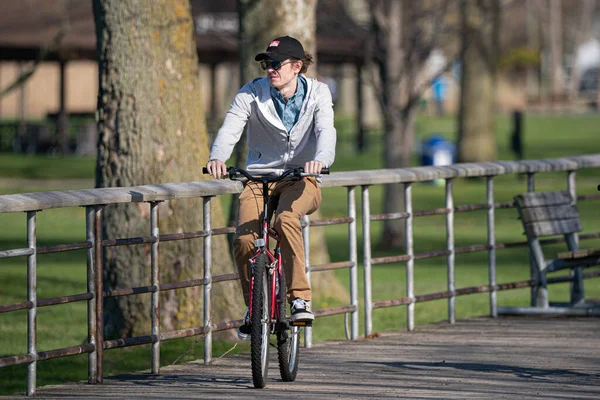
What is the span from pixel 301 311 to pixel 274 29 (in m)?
6.24

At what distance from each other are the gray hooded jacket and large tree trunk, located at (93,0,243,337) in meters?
2.99

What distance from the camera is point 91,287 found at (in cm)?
805

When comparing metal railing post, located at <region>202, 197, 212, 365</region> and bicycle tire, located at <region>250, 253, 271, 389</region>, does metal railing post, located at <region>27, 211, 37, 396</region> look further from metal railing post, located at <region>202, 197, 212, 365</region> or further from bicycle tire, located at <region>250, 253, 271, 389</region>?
metal railing post, located at <region>202, 197, 212, 365</region>

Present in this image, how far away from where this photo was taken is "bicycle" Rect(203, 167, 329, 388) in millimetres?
7449

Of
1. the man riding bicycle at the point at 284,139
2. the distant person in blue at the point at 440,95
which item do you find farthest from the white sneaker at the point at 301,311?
the distant person in blue at the point at 440,95

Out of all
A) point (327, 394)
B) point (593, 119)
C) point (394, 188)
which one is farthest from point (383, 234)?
point (593, 119)

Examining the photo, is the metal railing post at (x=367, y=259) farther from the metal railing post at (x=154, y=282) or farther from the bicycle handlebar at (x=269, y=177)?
the bicycle handlebar at (x=269, y=177)

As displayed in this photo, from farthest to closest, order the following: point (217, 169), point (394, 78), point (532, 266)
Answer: point (394, 78)
point (532, 266)
point (217, 169)

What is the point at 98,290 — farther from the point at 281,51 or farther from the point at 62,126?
the point at 62,126

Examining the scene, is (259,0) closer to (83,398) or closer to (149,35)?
(149,35)

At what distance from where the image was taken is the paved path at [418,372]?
7.63 meters

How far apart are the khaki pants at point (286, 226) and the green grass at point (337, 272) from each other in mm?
2248

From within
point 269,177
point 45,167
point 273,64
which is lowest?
point 269,177

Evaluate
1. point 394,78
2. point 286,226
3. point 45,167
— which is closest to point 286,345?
point 286,226
